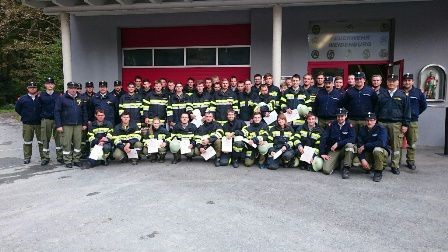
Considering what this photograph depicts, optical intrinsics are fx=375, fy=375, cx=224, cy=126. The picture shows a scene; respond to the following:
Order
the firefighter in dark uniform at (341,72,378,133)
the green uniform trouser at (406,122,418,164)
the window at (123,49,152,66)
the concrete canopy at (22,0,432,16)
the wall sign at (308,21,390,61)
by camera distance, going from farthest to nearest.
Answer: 1. the window at (123,49,152,66)
2. the wall sign at (308,21,390,61)
3. the concrete canopy at (22,0,432,16)
4. the green uniform trouser at (406,122,418,164)
5. the firefighter in dark uniform at (341,72,378,133)

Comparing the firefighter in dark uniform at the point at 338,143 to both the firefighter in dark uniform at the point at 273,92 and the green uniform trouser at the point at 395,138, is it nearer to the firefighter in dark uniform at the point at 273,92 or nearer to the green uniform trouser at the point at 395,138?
the green uniform trouser at the point at 395,138

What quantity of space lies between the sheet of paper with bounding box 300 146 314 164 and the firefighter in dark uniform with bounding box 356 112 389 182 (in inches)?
33.8

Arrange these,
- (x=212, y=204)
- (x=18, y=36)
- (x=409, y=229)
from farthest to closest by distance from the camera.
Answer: (x=18, y=36) < (x=212, y=204) < (x=409, y=229)

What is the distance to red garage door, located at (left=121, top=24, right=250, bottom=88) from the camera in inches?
434

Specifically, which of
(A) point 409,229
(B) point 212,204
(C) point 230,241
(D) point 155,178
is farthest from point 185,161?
(A) point 409,229

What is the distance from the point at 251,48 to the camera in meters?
10.7

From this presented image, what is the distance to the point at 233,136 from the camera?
768 centimetres

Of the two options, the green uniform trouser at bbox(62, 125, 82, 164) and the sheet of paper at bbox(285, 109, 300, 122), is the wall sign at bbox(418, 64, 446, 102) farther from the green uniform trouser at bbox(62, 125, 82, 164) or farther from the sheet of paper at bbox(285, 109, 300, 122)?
the green uniform trouser at bbox(62, 125, 82, 164)

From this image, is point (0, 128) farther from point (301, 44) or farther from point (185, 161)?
point (301, 44)

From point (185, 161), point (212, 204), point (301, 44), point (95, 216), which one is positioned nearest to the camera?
point (95, 216)

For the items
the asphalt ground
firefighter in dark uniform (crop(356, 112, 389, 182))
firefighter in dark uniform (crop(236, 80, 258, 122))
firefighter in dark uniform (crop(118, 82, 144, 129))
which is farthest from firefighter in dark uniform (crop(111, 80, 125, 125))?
firefighter in dark uniform (crop(356, 112, 389, 182))

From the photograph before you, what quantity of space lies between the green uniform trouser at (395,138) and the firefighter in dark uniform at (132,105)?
5006 millimetres

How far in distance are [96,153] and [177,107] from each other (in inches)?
77.1

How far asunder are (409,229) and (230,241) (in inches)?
84.2
